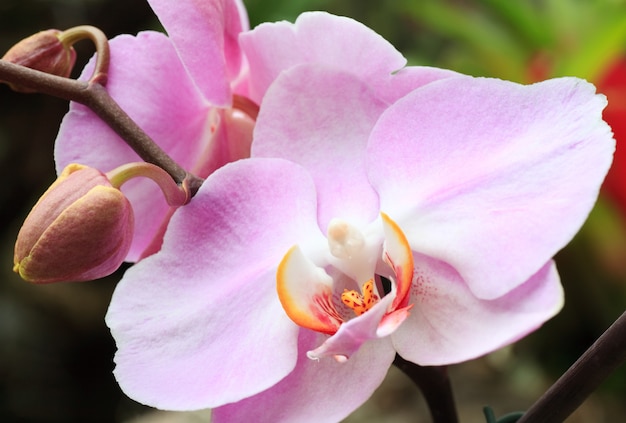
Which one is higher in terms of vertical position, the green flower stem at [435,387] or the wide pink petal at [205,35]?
the wide pink petal at [205,35]

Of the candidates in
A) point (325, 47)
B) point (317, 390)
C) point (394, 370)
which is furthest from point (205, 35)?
point (394, 370)

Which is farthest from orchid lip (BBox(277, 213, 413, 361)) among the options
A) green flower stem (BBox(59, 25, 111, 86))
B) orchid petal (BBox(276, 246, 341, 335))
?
green flower stem (BBox(59, 25, 111, 86))

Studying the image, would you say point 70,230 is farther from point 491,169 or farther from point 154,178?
point 491,169

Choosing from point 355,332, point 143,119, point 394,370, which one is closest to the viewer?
point 355,332

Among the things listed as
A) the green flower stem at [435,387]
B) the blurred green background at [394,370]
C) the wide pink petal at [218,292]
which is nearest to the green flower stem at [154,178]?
the wide pink petal at [218,292]

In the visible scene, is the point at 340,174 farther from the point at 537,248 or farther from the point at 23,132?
the point at 23,132

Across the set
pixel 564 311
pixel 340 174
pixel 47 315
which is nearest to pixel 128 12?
pixel 47 315

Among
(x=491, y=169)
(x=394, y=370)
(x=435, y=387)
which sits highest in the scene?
(x=491, y=169)

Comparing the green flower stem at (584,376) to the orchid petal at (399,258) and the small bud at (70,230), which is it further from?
the small bud at (70,230)
